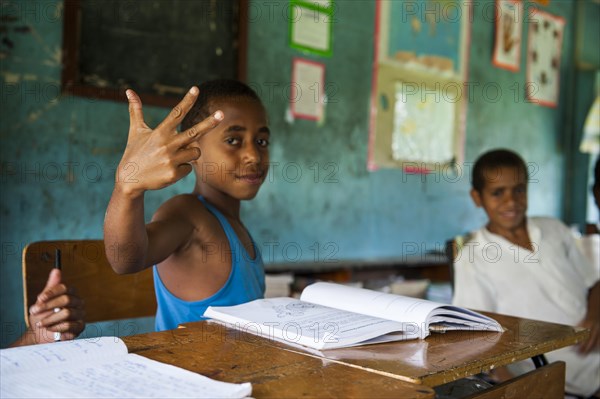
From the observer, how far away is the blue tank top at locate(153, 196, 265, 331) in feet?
4.23

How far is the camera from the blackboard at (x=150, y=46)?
7.21 ft

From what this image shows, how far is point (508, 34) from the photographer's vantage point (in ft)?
14.0

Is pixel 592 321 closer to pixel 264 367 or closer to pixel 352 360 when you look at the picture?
pixel 352 360

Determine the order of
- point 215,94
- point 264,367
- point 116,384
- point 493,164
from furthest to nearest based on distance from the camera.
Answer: point 493,164
point 215,94
point 264,367
point 116,384

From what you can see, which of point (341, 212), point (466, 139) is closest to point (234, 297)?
point (341, 212)

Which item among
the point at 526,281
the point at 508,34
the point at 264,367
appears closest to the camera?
the point at 264,367

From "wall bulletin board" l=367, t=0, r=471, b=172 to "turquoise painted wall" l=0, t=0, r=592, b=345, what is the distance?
0.09 meters

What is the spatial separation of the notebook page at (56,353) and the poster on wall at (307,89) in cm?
221

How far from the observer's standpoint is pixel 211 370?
2.56 feet

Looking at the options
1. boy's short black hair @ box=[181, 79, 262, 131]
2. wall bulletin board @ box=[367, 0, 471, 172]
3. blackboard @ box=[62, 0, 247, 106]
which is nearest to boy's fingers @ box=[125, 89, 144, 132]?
boy's short black hair @ box=[181, 79, 262, 131]

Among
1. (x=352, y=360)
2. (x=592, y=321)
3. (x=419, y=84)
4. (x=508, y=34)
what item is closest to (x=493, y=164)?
(x=592, y=321)

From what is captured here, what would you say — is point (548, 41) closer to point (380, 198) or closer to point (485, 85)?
point (485, 85)

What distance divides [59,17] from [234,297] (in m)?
1.35

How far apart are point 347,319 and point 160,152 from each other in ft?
1.38
